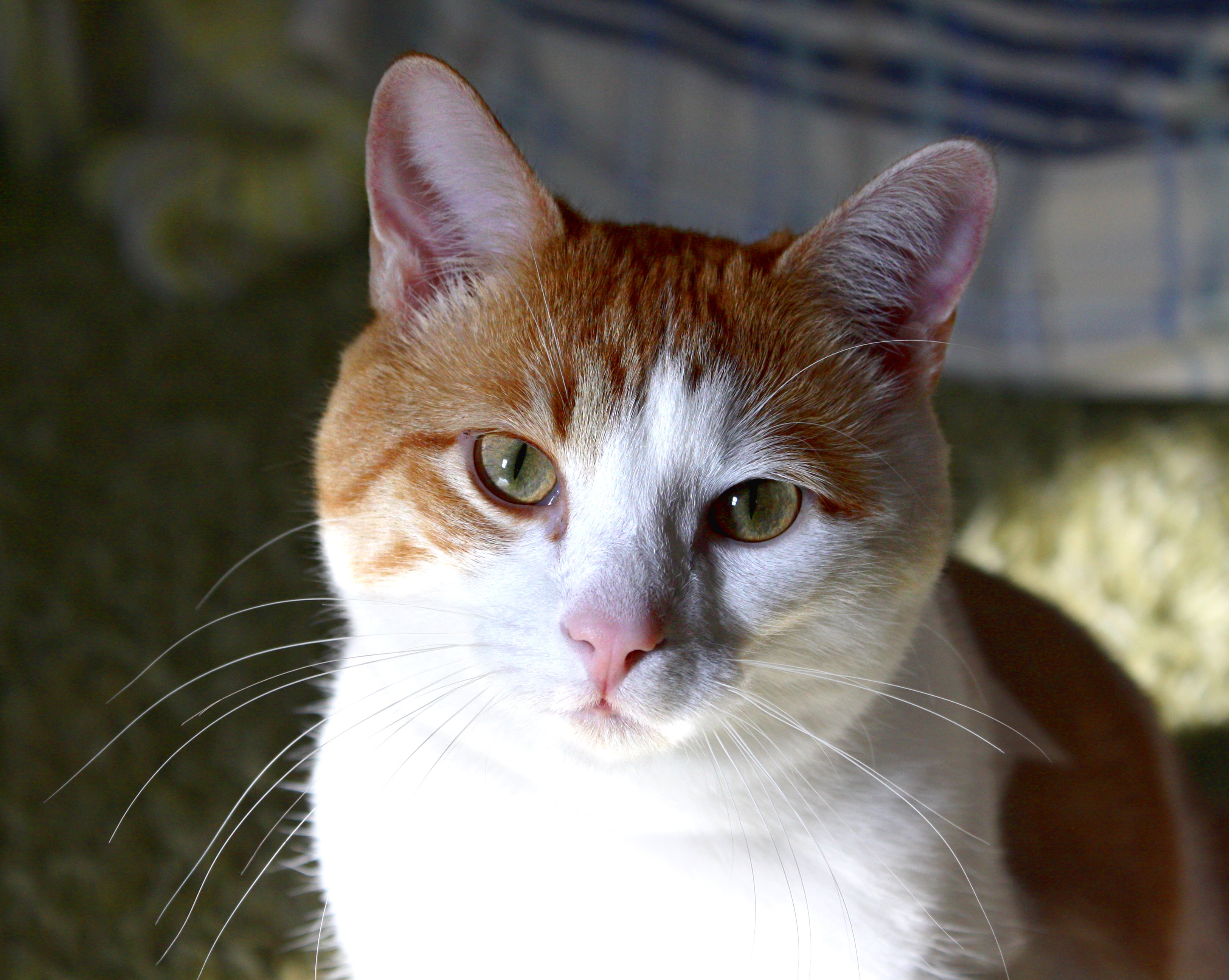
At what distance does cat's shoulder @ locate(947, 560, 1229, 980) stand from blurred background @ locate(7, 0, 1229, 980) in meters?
0.41

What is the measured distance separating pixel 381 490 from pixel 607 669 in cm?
30

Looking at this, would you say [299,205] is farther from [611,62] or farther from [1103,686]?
[1103,686]

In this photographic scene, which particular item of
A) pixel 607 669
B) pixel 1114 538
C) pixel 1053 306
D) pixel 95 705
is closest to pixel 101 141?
pixel 95 705

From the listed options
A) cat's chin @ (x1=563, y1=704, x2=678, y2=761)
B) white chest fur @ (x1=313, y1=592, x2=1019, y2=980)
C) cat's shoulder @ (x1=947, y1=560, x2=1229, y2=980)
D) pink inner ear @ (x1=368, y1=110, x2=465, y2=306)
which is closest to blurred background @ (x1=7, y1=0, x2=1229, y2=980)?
cat's shoulder @ (x1=947, y1=560, x2=1229, y2=980)

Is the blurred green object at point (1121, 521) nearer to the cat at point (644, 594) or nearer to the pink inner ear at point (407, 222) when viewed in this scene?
the cat at point (644, 594)

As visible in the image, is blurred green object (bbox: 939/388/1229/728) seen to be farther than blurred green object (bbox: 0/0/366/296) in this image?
No

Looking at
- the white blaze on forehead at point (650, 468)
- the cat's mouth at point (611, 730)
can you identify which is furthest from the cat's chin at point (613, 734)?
the white blaze on forehead at point (650, 468)

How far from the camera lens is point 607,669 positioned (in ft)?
2.97

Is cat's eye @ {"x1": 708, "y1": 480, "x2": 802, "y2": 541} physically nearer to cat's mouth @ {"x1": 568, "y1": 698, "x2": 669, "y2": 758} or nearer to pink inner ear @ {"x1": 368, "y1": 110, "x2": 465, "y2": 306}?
cat's mouth @ {"x1": 568, "y1": 698, "x2": 669, "y2": 758}

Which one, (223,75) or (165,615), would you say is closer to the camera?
(165,615)

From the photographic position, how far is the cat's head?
3.09 ft

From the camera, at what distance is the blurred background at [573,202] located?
2100mm

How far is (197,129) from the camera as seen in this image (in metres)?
3.21

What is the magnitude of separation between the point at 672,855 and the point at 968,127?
92.3 inches
